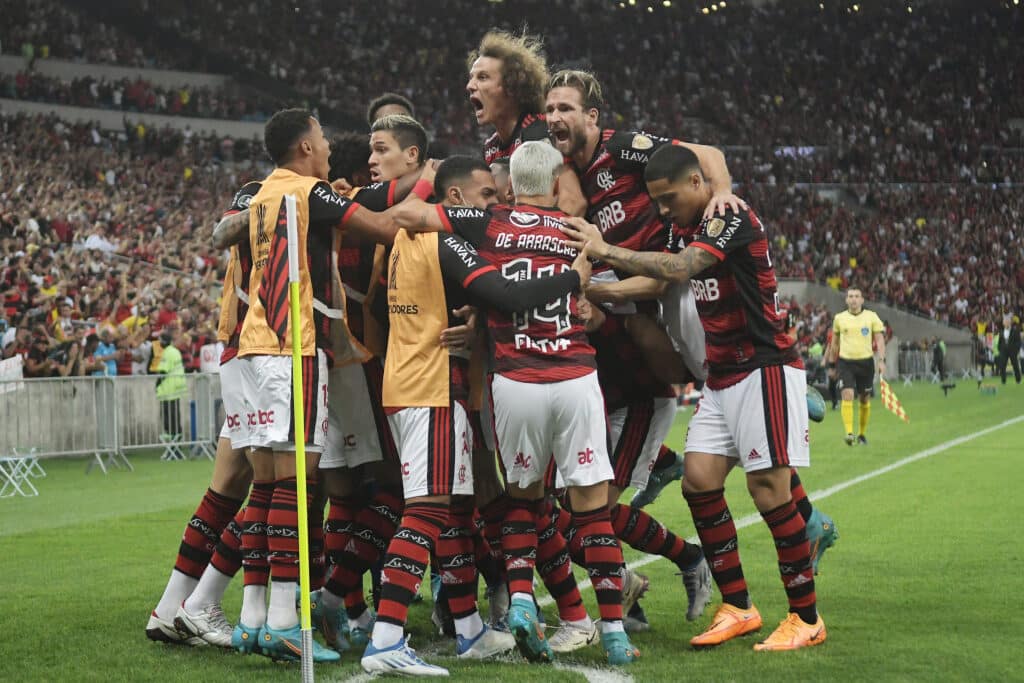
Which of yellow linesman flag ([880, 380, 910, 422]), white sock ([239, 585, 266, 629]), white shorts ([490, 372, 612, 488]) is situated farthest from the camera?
yellow linesman flag ([880, 380, 910, 422])

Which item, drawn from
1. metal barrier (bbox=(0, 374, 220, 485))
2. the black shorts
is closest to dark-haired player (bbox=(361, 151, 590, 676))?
metal barrier (bbox=(0, 374, 220, 485))

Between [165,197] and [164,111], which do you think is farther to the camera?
[164,111]

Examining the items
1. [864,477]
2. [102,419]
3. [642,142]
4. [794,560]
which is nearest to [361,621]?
[794,560]

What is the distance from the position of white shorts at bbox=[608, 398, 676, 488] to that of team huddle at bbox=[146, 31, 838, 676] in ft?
0.04

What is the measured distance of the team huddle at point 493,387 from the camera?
5.50m

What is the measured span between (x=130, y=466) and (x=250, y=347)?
1085 cm

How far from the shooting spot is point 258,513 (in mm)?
5699

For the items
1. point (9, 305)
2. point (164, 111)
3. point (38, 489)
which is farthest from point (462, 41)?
point (38, 489)

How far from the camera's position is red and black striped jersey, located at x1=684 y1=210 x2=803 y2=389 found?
19.2 ft

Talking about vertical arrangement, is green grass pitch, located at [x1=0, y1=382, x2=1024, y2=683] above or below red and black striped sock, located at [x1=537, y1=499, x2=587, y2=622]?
below

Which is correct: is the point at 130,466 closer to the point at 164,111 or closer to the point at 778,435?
the point at 778,435

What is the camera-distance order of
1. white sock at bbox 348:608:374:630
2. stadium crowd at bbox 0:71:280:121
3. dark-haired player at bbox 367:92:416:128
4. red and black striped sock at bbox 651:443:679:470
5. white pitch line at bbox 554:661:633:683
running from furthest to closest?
stadium crowd at bbox 0:71:280:121 < dark-haired player at bbox 367:92:416:128 < red and black striped sock at bbox 651:443:679:470 < white sock at bbox 348:608:374:630 < white pitch line at bbox 554:661:633:683

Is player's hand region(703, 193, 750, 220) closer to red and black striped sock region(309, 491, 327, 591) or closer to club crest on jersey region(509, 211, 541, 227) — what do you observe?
club crest on jersey region(509, 211, 541, 227)

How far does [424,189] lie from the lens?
6.01 meters
